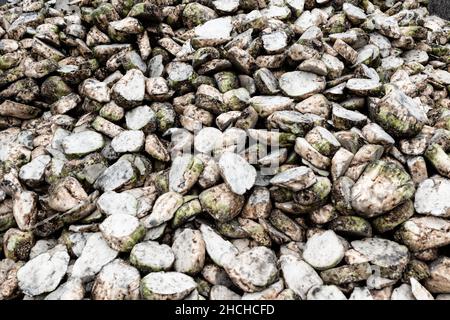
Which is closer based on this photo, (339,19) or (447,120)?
(447,120)

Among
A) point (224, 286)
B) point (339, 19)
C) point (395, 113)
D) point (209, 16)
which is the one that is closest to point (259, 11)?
point (209, 16)

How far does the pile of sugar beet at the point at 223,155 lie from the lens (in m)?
1.49

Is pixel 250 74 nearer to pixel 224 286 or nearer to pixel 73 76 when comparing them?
pixel 73 76

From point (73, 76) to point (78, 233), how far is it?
2.87ft

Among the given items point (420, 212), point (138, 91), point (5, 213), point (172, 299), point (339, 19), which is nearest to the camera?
point (172, 299)

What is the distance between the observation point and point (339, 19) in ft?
7.46

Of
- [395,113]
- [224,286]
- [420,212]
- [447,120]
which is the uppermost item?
[395,113]

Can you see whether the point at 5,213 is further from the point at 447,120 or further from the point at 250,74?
the point at 447,120

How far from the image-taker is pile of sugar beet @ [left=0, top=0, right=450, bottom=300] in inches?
58.7

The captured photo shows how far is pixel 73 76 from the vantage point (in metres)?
2.14

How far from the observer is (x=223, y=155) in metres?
1.66

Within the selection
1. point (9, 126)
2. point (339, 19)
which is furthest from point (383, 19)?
point (9, 126)

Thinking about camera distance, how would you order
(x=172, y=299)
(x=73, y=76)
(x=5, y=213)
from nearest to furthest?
(x=172, y=299) → (x=5, y=213) → (x=73, y=76)

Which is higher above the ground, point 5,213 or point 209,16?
point 209,16
